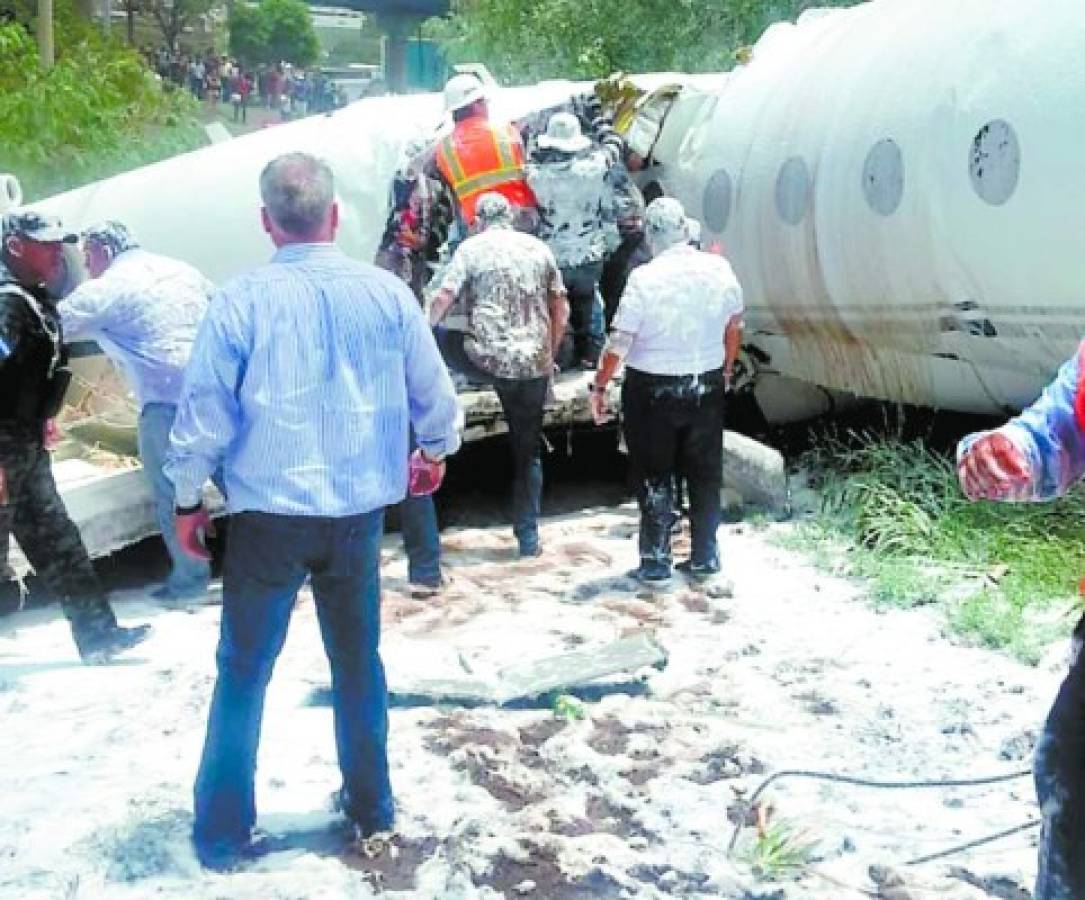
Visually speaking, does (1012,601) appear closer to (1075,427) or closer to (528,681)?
(528,681)

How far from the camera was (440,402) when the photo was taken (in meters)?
3.80

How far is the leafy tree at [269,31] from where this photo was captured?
4619 cm

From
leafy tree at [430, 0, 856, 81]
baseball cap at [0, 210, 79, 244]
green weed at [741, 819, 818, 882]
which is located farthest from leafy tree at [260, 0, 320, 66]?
green weed at [741, 819, 818, 882]

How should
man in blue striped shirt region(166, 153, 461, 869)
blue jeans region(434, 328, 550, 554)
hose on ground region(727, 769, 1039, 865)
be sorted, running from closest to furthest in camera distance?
man in blue striped shirt region(166, 153, 461, 869)
hose on ground region(727, 769, 1039, 865)
blue jeans region(434, 328, 550, 554)

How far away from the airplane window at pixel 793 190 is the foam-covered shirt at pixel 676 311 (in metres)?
→ 1.70

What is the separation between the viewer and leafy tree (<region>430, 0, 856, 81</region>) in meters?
16.7

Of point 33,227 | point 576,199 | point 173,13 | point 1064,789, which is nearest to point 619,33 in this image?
point 576,199

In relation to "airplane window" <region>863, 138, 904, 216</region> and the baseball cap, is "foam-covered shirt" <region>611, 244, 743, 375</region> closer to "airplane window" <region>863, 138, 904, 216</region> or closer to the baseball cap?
"airplane window" <region>863, 138, 904, 216</region>

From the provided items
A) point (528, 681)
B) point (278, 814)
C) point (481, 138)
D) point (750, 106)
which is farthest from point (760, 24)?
point (278, 814)

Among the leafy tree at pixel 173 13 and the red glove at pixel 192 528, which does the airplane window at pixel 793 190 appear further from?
the leafy tree at pixel 173 13

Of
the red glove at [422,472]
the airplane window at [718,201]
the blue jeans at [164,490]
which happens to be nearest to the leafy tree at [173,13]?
the airplane window at [718,201]

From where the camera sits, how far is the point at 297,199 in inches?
140

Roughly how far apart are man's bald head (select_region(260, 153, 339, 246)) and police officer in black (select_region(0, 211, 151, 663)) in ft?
6.10

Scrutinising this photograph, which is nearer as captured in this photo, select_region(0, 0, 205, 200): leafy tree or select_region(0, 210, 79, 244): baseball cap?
select_region(0, 210, 79, 244): baseball cap
